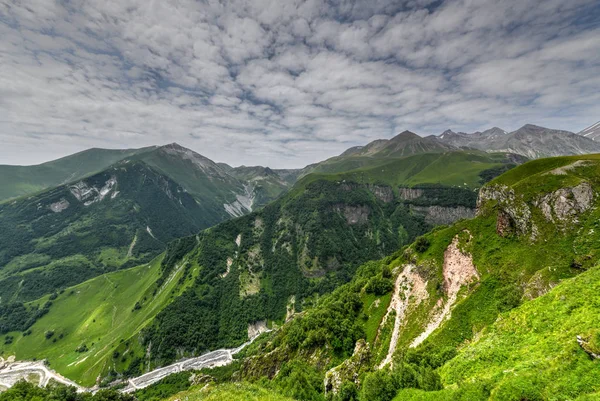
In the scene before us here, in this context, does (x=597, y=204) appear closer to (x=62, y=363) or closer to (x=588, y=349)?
(x=588, y=349)

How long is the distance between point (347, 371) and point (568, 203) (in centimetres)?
6638

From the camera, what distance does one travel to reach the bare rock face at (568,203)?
60469mm

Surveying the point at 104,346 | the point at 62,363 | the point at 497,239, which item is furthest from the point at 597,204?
the point at 62,363

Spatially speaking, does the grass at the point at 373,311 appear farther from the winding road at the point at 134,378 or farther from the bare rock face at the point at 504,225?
the winding road at the point at 134,378

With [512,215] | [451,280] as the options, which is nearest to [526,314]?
[451,280]

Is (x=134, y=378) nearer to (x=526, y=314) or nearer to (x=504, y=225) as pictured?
(x=526, y=314)

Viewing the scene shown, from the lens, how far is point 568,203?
204 ft

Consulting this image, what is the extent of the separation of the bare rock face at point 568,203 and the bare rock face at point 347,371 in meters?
57.6

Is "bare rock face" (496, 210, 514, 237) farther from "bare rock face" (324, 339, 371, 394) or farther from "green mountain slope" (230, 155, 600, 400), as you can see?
"bare rock face" (324, 339, 371, 394)

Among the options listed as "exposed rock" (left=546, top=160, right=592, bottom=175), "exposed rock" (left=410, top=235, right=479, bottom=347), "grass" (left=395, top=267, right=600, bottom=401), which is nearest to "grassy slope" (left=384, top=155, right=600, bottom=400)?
"grass" (left=395, top=267, right=600, bottom=401)

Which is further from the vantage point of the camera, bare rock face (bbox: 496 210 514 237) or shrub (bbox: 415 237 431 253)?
shrub (bbox: 415 237 431 253)

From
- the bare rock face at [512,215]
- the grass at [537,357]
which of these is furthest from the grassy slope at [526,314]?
the bare rock face at [512,215]

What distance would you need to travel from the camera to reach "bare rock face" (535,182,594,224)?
6047 cm

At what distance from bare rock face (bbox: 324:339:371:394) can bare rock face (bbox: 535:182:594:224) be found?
2268 inches
